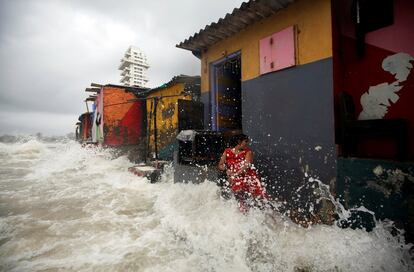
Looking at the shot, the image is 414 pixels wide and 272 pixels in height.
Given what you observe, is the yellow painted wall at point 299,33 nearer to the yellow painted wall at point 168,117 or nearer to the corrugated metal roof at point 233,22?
the corrugated metal roof at point 233,22

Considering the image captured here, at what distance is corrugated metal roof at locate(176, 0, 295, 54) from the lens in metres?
5.34

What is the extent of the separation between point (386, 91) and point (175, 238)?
14.5 ft

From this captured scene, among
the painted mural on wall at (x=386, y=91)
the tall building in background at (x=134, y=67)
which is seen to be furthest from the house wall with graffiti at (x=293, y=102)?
the tall building in background at (x=134, y=67)

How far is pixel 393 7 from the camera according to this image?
397 centimetres

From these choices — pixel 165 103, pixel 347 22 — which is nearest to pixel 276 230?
pixel 347 22

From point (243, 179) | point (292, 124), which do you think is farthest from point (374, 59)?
point (243, 179)

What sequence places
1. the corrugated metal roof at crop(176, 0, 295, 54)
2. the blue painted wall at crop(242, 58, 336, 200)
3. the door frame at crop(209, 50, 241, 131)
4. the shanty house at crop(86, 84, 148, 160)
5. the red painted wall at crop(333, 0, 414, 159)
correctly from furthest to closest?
1. the shanty house at crop(86, 84, 148, 160)
2. the door frame at crop(209, 50, 241, 131)
3. the corrugated metal roof at crop(176, 0, 295, 54)
4. the blue painted wall at crop(242, 58, 336, 200)
5. the red painted wall at crop(333, 0, 414, 159)

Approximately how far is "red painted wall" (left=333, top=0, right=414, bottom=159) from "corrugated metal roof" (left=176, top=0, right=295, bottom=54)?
1.36 metres

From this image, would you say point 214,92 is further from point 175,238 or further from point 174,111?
point 175,238

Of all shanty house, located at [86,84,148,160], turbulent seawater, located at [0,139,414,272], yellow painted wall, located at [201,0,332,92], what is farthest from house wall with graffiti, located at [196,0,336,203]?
shanty house, located at [86,84,148,160]

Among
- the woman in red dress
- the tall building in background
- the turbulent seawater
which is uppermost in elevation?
the tall building in background

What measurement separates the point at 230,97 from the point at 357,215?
5.42 m

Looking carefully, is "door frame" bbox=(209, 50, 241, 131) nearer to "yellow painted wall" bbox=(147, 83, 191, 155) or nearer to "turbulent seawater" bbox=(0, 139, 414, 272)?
"turbulent seawater" bbox=(0, 139, 414, 272)

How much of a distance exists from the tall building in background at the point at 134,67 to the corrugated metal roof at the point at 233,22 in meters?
44.5
